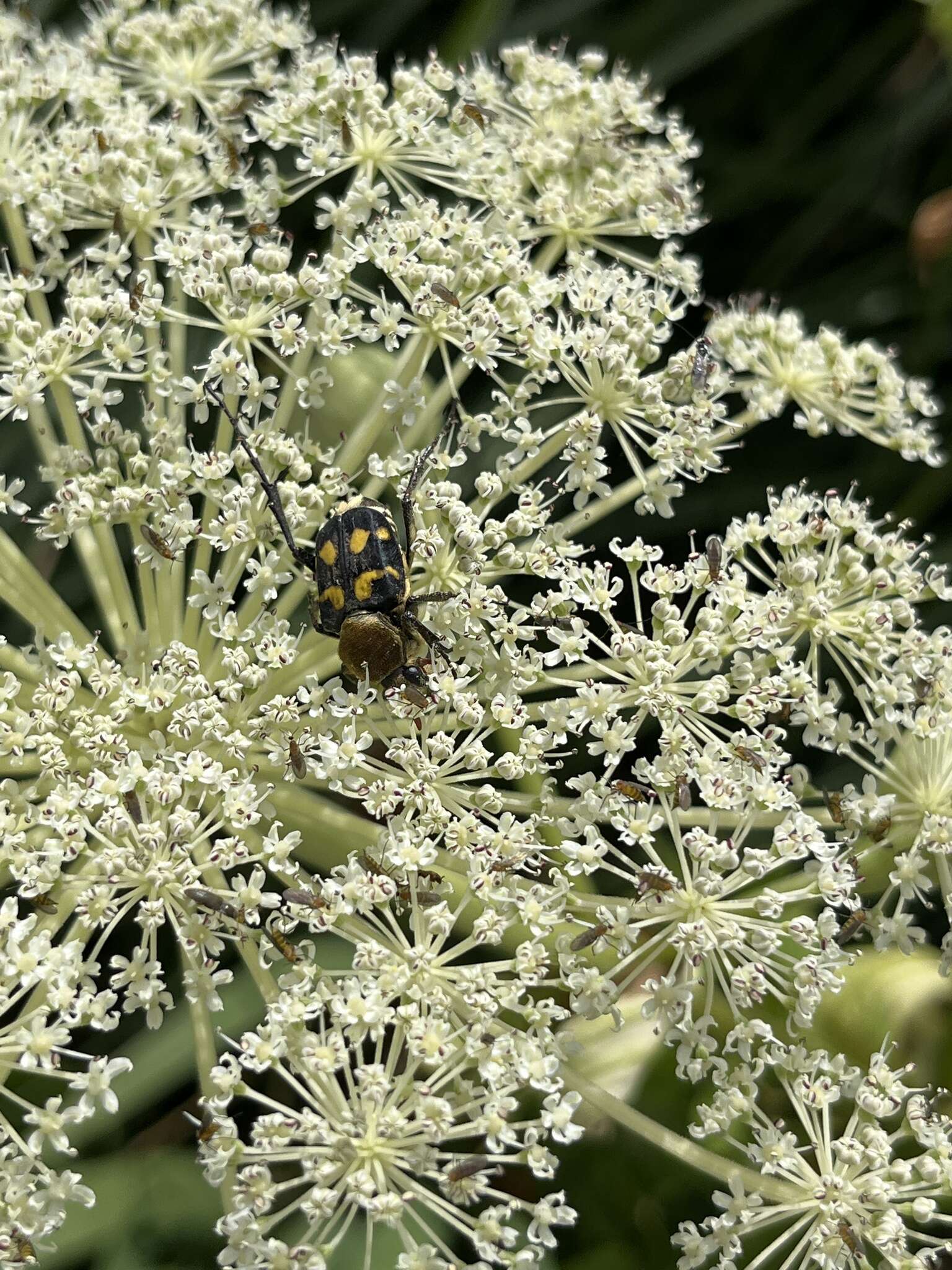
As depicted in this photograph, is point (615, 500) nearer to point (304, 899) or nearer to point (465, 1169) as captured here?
point (304, 899)

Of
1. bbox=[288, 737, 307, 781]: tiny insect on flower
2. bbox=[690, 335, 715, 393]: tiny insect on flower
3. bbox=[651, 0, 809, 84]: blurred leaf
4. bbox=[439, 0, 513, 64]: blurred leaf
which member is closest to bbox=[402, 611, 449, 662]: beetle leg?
bbox=[288, 737, 307, 781]: tiny insect on flower

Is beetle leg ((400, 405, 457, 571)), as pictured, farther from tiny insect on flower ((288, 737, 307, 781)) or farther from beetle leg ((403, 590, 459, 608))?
tiny insect on flower ((288, 737, 307, 781))

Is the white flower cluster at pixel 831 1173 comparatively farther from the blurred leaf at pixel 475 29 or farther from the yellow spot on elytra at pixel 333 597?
the blurred leaf at pixel 475 29

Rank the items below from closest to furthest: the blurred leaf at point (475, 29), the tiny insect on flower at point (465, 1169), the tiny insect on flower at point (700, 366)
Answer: the tiny insect on flower at point (465, 1169) → the tiny insect on flower at point (700, 366) → the blurred leaf at point (475, 29)

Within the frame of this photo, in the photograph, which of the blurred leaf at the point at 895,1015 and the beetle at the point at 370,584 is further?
the blurred leaf at the point at 895,1015

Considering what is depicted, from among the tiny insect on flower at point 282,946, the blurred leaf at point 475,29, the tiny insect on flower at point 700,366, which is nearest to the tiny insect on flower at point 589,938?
the tiny insect on flower at point 282,946

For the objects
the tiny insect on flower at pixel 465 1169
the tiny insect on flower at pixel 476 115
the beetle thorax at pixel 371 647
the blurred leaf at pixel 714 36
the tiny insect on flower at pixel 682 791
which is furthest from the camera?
the blurred leaf at pixel 714 36
